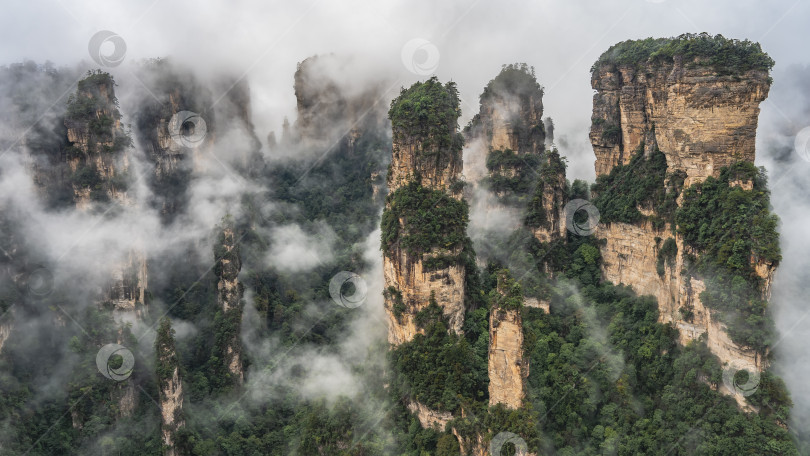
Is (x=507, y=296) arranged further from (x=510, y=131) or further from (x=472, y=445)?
(x=510, y=131)

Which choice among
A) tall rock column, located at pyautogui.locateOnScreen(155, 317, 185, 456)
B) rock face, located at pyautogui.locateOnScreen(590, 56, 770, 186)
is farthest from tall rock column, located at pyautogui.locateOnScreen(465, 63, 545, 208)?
tall rock column, located at pyautogui.locateOnScreen(155, 317, 185, 456)

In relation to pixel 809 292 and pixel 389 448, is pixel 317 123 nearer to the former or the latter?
pixel 389 448

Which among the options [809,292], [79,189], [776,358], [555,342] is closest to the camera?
[776,358]

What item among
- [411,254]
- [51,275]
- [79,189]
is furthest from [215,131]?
[411,254]

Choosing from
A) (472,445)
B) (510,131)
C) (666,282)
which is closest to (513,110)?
(510,131)

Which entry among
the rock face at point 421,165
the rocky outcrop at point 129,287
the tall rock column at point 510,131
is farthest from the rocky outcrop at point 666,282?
the rocky outcrop at point 129,287

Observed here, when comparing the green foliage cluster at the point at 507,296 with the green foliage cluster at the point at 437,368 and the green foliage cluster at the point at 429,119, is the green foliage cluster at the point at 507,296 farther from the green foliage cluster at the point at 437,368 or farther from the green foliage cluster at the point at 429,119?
the green foliage cluster at the point at 429,119
